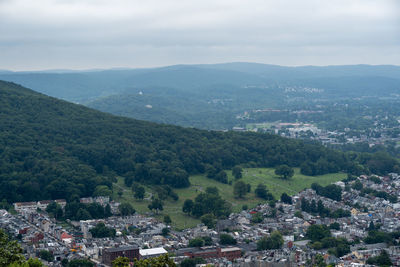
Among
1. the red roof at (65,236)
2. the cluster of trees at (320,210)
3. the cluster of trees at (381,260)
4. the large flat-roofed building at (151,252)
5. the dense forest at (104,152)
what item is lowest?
the cluster of trees at (320,210)

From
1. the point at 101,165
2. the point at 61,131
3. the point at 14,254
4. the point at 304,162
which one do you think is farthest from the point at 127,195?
the point at 14,254

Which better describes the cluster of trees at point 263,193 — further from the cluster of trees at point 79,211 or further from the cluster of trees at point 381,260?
the cluster of trees at point 381,260

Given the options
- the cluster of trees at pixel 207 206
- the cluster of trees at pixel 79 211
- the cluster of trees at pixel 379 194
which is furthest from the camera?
the cluster of trees at pixel 379 194

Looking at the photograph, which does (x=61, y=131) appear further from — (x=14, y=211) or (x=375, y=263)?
(x=375, y=263)

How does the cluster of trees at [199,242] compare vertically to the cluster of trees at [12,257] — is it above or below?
below

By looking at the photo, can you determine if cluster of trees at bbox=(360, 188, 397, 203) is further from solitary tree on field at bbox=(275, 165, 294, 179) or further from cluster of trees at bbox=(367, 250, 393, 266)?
cluster of trees at bbox=(367, 250, 393, 266)

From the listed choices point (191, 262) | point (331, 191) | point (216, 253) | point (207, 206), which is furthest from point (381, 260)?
point (331, 191)

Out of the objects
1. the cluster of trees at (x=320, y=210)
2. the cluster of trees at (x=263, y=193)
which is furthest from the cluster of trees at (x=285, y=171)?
the cluster of trees at (x=320, y=210)

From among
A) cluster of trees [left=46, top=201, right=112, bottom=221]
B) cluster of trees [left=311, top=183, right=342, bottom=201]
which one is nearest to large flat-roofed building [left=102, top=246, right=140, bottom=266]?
cluster of trees [left=46, top=201, right=112, bottom=221]
